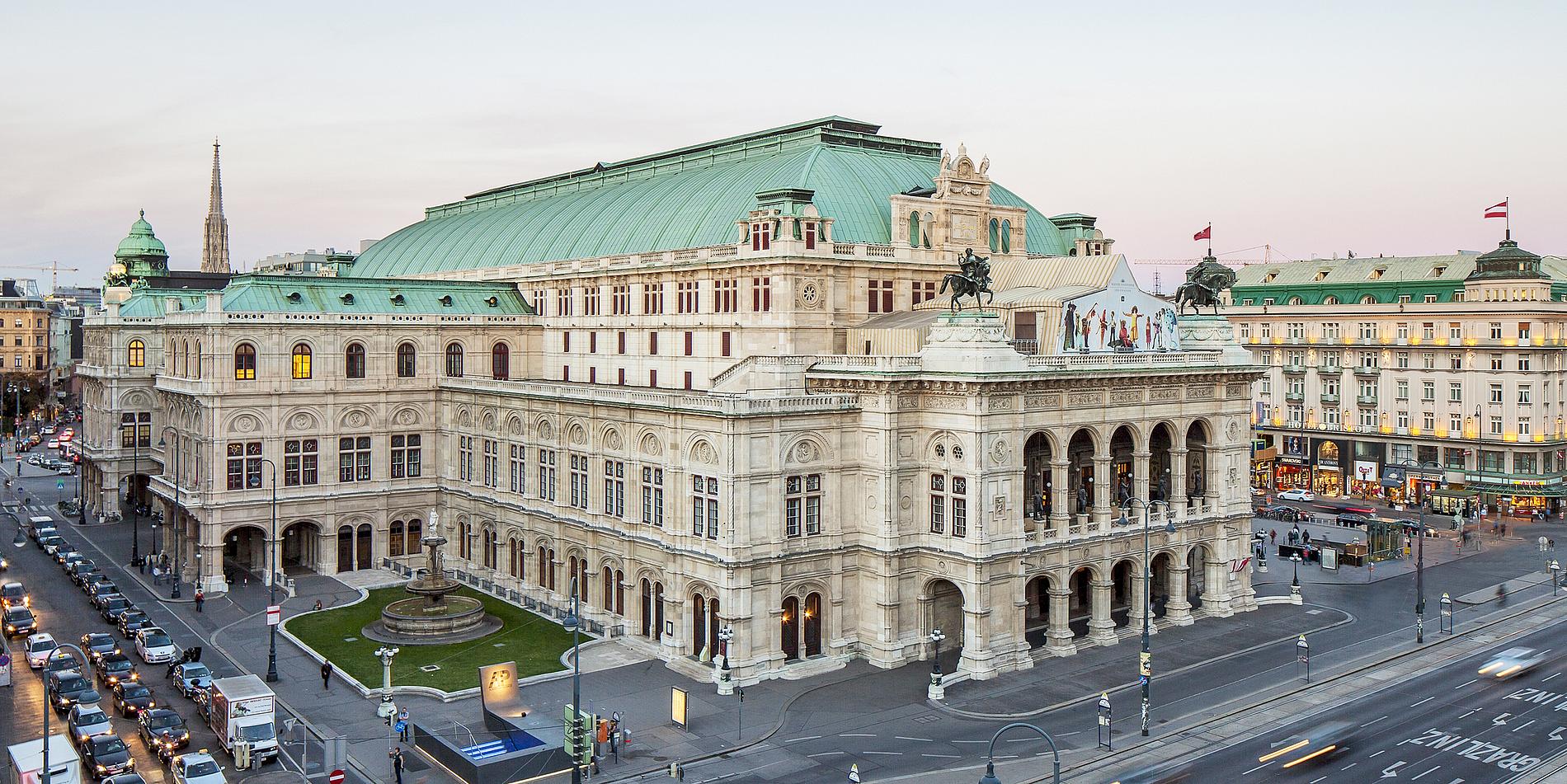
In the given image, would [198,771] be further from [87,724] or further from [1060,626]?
[1060,626]

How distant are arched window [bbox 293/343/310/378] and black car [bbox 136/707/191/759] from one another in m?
36.3

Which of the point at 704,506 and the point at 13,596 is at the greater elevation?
the point at 704,506

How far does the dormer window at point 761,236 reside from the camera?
238 ft

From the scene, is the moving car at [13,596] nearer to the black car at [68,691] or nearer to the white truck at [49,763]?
the black car at [68,691]

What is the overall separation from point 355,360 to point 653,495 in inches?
1208

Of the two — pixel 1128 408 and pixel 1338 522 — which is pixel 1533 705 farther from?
pixel 1338 522

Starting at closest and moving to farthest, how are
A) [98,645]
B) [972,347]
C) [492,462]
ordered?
[972,347] → [98,645] → [492,462]

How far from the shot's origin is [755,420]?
206ft

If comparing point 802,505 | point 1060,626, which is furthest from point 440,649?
point 1060,626

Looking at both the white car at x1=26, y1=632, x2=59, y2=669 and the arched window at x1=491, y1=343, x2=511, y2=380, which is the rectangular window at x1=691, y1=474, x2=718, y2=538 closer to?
the white car at x1=26, y1=632, x2=59, y2=669

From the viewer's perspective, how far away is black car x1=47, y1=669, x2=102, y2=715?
2185 inches

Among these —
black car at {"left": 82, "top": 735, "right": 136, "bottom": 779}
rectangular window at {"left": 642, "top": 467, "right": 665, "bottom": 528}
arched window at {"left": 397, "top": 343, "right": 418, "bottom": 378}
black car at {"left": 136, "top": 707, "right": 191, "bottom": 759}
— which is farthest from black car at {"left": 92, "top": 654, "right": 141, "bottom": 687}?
arched window at {"left": 397, "top": 343, "right": 418, "bottom": 378}

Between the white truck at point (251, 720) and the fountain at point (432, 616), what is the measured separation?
16763 millimetres

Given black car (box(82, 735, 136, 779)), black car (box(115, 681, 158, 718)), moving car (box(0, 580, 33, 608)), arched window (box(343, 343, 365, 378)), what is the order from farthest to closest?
arched window (box(343, 343, 365, 378)) < moving car (box(0, 580, 33, 608)) < black car (box(115, 681, 158, 718)) < black car (box(82, 735, 136, 779))
